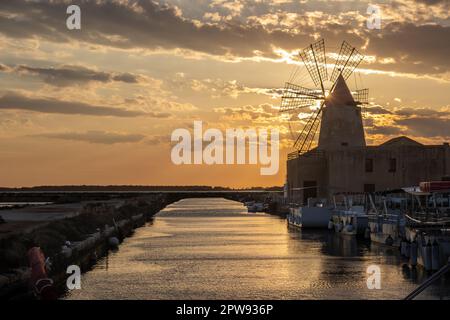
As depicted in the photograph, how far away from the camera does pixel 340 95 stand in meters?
83.5

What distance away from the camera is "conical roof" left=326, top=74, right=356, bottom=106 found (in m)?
82.4

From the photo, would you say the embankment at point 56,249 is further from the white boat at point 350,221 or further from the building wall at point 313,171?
the building wall at point 313,171

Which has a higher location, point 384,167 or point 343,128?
point 343,128

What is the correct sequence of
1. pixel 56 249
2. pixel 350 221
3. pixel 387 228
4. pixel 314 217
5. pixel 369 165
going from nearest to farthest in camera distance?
pixel 56 249 → pixel 387 228 → pixel 350 221 → pixel 314 217 → pixel 369 165

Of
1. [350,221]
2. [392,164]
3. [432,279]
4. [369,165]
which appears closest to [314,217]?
[350,221]

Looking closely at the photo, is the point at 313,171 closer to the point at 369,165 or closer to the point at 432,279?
the point at 369,165

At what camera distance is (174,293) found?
87.1ft

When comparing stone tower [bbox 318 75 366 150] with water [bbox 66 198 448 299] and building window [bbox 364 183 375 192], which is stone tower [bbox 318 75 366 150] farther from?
water [bbox 66 198 448 299]

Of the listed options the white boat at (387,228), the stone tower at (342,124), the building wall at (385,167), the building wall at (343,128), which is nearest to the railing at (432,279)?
the white boat at (387,228)

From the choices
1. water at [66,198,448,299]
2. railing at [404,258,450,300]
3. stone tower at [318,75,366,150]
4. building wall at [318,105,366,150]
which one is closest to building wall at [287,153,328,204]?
stone tower at [318,75,366,150]

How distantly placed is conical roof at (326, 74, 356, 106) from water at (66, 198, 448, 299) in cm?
3275

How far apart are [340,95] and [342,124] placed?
3888 millimetres
